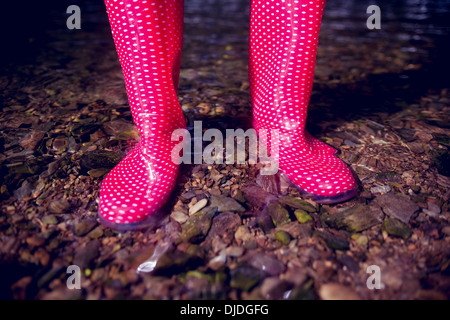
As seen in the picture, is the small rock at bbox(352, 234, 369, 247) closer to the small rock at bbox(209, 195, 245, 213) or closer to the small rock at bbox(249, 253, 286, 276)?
the small rock at bbox(249, 253, 286, 276)

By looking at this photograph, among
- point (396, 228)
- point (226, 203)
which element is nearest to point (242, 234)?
point (226, 203)

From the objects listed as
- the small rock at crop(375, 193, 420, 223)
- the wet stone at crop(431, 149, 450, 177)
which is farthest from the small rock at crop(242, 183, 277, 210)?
the wet stone at crop(431, 149, 450, 177)

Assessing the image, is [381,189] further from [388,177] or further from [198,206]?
[198,206]

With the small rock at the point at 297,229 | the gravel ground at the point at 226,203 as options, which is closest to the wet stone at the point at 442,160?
the gravel ground at the point at 226,203

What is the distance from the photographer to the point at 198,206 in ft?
4.10

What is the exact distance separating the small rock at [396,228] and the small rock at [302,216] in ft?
0.88

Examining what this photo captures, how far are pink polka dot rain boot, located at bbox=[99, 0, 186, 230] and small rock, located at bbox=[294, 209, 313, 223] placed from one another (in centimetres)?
50

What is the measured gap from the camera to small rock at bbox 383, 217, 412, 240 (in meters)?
1.11

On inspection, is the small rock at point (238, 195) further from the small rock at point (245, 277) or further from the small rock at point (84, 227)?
the small rock at point (84, 227)

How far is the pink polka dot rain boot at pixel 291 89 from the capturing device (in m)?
1.19

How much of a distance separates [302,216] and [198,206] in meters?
0.40

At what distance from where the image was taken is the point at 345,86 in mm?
2275
